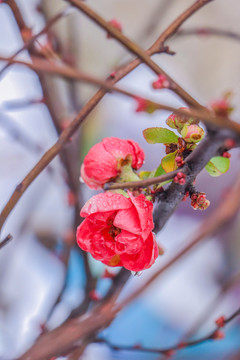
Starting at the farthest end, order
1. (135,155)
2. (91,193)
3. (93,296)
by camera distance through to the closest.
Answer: (91,193) < (93,296) < (135,155)

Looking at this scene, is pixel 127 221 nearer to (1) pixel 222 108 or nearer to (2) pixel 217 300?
(1) pixel 222 108

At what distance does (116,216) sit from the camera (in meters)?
0.20

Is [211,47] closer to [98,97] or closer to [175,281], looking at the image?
[175,281]

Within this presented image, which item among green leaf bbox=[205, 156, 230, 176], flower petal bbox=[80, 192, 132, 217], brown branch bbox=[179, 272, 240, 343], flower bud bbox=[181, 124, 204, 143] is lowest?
brown branch bbox=[179, 272, 240, 343]

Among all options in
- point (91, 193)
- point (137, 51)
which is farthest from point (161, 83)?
point (91, 193)

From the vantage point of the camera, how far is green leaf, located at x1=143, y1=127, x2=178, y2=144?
0.71 ft

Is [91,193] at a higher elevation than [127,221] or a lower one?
higher

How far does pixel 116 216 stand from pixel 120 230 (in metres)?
0.02

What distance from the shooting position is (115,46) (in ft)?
3.36

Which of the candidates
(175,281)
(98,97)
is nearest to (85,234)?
(98,97)

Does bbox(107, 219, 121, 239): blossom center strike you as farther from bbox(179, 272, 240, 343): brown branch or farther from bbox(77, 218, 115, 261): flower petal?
bbox(179, 272, 240, 343): brown branch

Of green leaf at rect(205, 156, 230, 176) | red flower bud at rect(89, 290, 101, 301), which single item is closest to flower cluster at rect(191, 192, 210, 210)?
green leaf at rect(205, 156, 230, 176)

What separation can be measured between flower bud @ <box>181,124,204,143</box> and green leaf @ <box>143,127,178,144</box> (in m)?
0.01

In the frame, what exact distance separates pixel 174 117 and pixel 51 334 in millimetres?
222
